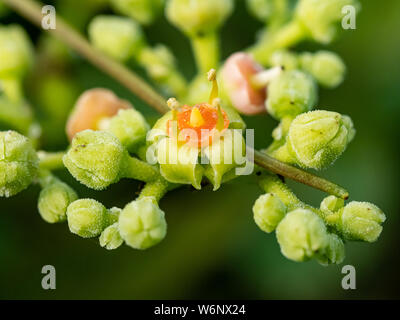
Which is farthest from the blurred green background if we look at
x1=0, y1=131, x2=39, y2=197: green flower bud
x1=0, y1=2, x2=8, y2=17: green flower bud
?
x1=0, y1=131, x2=39, y2=197: green flower bud

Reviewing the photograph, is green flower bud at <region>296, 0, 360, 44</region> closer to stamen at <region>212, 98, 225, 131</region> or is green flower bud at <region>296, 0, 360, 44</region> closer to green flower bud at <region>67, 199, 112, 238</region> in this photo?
stamen at <region>212, 98, 225, 131</region>

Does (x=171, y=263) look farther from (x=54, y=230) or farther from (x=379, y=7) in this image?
(x=379, y=7)

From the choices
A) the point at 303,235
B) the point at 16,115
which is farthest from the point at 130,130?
the point at 16,115

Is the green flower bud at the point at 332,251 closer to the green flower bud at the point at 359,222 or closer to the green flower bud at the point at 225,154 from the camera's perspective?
the green flower bud at the point at 359,222

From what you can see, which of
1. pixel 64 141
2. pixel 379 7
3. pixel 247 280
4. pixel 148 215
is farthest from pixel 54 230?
pixel 379 7

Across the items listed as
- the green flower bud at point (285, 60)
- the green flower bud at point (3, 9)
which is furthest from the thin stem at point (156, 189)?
the green flower bud at point (3, 9)

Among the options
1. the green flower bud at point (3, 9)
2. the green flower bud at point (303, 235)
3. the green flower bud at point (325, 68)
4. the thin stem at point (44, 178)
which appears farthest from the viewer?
the green flower bud at point (3, 9)
